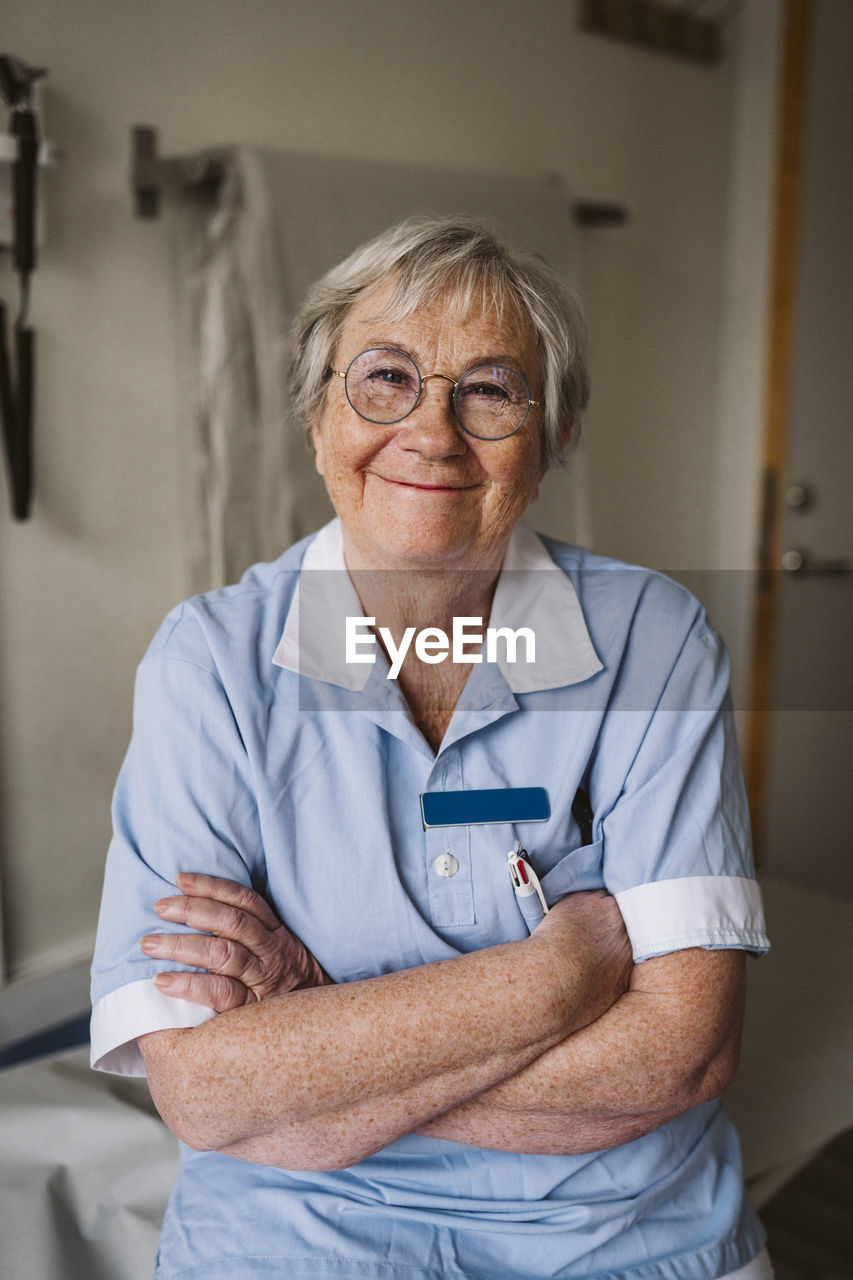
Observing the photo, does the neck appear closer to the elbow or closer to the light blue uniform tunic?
the light blue uniform tunic

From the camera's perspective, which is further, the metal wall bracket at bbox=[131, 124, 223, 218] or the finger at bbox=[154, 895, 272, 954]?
the metal wall bracket at bbox=[131, 124, 223, 218]

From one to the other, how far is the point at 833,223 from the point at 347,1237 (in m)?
2.32

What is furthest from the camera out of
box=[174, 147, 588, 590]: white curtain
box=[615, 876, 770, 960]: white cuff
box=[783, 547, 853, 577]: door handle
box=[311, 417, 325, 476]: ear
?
box=[783, 547, 853, 577]: door handle

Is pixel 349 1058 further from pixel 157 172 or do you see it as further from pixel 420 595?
pixel 157 172

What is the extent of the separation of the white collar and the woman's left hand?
210 mm

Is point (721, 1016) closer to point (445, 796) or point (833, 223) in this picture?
point (445, 796)

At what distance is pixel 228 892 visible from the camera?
840 mm

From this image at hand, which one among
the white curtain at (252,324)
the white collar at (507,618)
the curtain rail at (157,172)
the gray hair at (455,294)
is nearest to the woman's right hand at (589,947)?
the white collar at (507,618)

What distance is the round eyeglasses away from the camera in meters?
0.89

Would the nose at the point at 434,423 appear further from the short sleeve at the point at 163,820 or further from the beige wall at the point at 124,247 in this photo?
the beige wall at the point at 124,247

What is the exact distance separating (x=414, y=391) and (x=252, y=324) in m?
0.81

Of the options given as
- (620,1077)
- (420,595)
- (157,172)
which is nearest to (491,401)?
(420,595)

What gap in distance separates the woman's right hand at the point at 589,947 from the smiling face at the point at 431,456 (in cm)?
33

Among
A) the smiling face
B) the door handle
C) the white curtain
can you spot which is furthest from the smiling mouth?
the door handle
